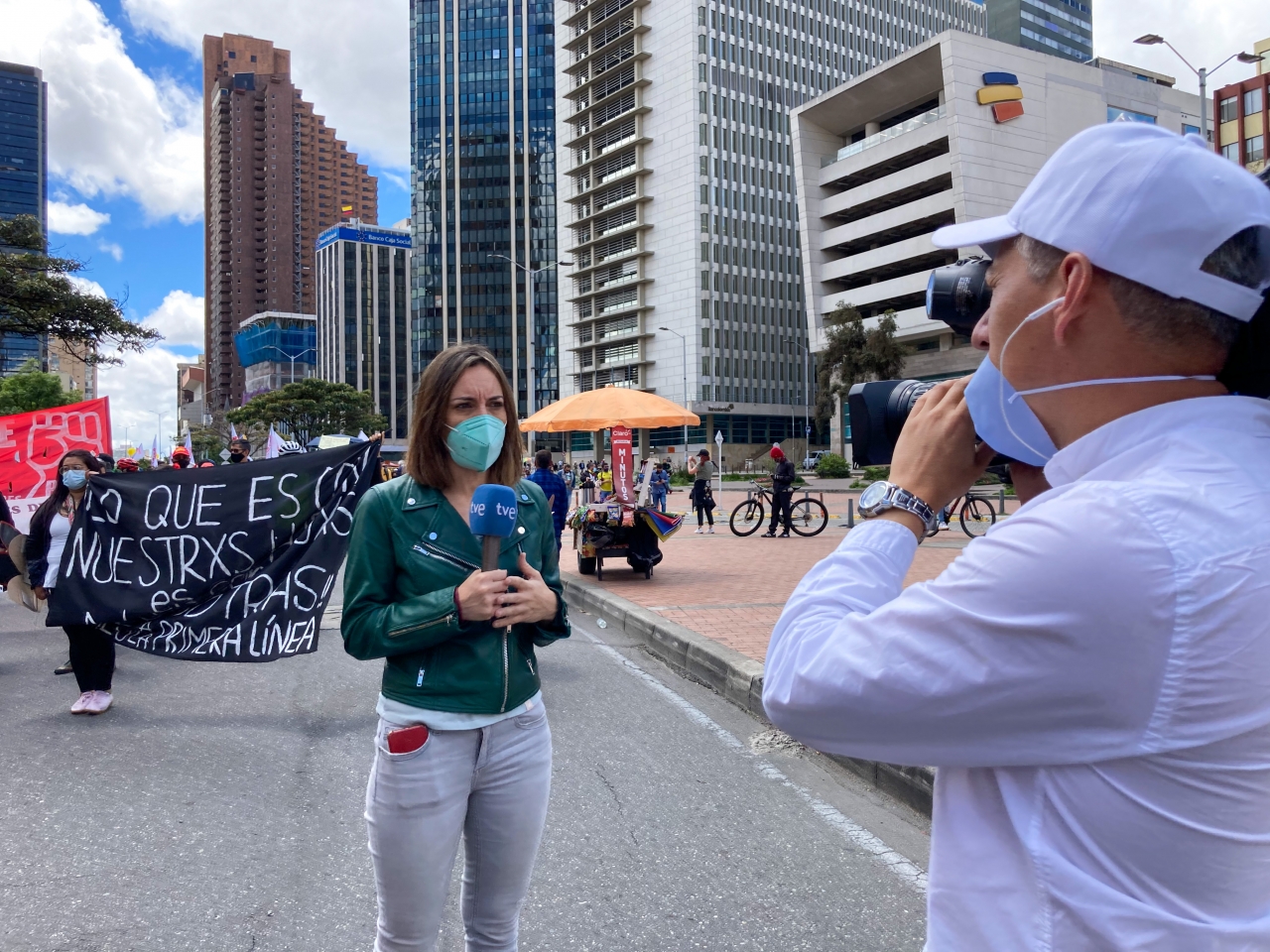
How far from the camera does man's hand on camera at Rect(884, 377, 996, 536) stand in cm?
115

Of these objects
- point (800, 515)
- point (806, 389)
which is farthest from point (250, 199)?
point (800, 515)

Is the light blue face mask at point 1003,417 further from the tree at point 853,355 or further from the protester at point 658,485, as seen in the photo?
the tree at point 853,355

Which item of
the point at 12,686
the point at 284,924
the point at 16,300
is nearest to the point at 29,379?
the point at 16,300

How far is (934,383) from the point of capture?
4.46ft

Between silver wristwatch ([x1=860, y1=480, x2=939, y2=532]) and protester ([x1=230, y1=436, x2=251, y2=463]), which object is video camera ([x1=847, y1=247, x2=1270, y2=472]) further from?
protester ([x1=230, y1=436, x2=251, y2=463])

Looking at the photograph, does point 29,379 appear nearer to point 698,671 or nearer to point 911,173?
point 911,173

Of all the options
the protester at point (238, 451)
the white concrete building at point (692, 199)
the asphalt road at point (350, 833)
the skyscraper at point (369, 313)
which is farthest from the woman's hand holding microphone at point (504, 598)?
the skyscraper at point (369, 313)

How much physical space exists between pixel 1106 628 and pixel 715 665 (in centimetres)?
627

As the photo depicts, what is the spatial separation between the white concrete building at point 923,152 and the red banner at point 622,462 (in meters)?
42.0

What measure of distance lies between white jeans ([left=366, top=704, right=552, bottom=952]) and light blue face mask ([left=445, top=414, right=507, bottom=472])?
66cm

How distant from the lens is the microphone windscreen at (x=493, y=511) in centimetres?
203

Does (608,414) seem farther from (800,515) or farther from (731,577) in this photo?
(800,515)

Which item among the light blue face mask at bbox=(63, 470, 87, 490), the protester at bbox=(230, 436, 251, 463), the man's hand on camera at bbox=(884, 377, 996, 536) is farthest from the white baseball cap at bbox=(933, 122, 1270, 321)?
the protester at bbox=(230, 436, 251, 463)

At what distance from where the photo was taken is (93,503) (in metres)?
6.51
